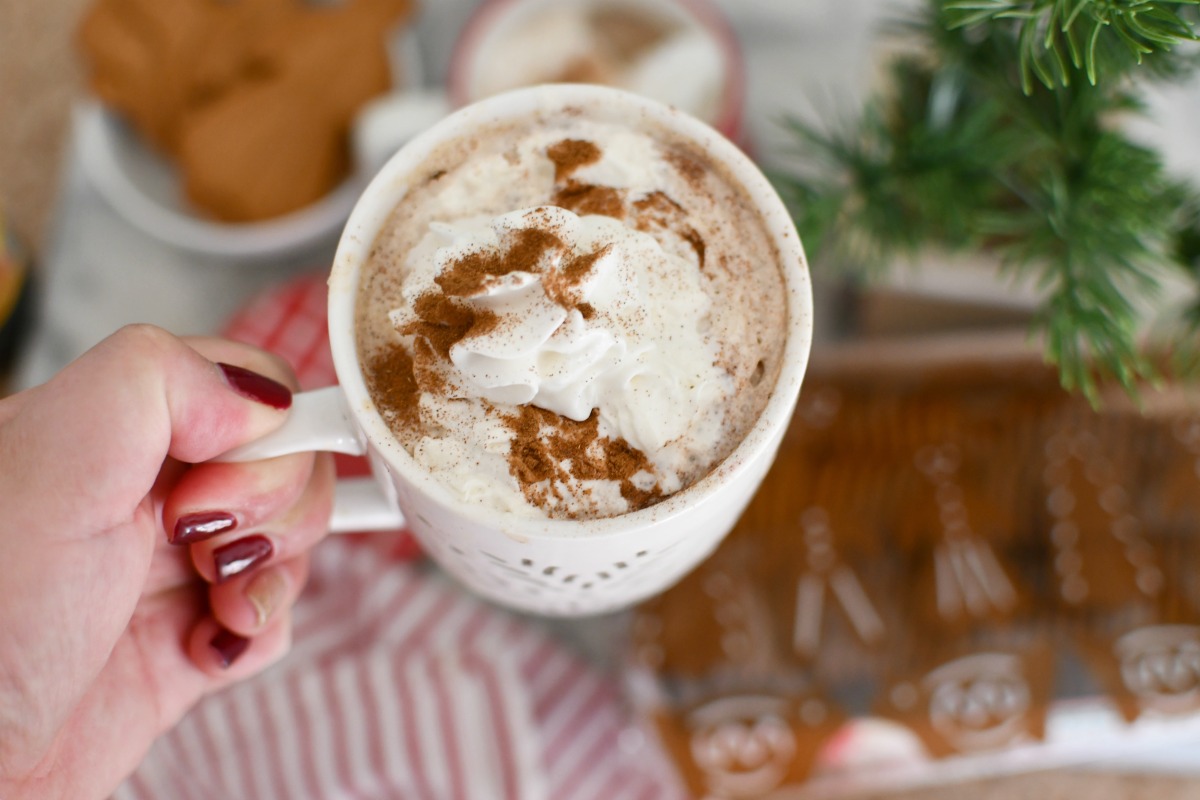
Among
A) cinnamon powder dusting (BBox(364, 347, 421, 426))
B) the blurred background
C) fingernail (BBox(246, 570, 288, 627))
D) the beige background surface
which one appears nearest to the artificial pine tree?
the blurred background

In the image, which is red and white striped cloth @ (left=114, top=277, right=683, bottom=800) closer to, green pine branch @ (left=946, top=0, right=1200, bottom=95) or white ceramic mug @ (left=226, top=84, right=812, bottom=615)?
white ceramic mug @ (left=226, top=84, right=812, bottom=615)

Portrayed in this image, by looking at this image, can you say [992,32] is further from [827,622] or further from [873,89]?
[827,622]

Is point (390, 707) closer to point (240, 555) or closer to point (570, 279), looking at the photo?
point (240, 555)

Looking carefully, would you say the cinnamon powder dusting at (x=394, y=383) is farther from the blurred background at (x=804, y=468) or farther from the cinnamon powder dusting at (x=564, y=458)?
the blurred background at (x=804, y=468)

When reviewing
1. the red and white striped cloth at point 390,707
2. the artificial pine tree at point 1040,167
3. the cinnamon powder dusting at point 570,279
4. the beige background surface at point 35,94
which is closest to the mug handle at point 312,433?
the cinnamon powder dusting at point 570,279

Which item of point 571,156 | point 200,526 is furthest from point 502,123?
point 200,526

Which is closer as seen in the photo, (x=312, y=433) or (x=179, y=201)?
(x=312, y=433)

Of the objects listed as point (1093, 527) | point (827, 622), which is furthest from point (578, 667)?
point (1093, 527)
